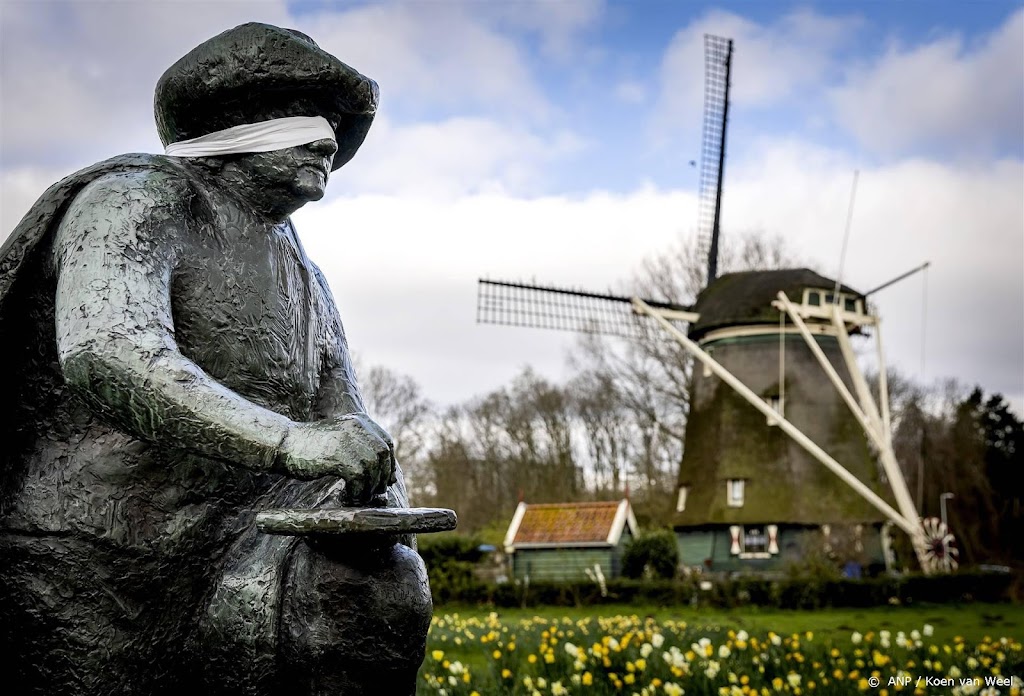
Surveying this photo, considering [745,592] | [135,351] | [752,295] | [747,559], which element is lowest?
[745,592]

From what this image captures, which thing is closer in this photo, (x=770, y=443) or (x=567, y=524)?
(x=567, y=524)

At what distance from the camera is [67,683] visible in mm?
1932

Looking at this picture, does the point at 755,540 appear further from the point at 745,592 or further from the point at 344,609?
the point at 344,609

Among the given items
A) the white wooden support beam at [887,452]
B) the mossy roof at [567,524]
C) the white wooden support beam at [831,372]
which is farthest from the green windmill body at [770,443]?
the mossy roof at [567,524]

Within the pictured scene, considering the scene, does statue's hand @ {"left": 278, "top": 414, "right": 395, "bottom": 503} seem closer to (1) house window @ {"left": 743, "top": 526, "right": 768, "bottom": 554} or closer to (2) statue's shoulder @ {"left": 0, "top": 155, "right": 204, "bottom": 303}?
(2) statue's shoulder @ {"left": 0, "top": 155, "right": 204, "bottom": 303}

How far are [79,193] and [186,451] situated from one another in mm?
567

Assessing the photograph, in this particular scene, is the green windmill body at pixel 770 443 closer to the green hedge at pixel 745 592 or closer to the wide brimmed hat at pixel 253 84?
the green hedge at pixel 745 592

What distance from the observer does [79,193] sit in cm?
204

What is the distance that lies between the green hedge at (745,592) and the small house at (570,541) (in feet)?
8.09

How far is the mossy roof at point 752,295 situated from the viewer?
2500 cm

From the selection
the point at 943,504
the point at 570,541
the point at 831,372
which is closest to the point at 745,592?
the point at 570,541

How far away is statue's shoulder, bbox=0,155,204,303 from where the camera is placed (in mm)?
2020

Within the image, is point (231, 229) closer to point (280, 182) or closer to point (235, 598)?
point (280, 182)

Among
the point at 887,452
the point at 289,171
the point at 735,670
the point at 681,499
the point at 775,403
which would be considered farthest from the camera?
the point at 681,499
